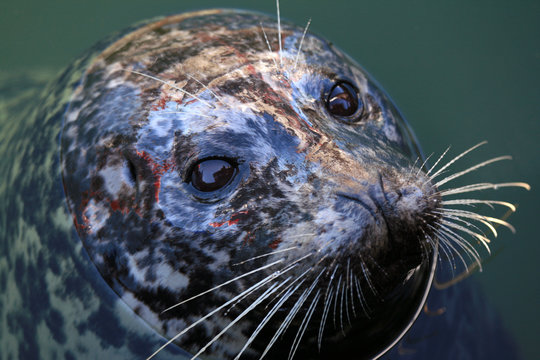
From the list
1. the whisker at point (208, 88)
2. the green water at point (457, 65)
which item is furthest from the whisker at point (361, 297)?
the green water at point (457, 65)

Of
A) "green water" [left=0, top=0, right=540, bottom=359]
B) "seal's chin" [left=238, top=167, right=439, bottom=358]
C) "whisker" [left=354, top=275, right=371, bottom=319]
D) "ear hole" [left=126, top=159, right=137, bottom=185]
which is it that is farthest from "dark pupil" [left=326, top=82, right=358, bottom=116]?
"green water" [left=0, top=0, right=540, bottom=359]

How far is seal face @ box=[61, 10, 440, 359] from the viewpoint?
1.71m

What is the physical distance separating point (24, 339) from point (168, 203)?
1.06 meters

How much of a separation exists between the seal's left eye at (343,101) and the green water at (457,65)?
1.52 metres

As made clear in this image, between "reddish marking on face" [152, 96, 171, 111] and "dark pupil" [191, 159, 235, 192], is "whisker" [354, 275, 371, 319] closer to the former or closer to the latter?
"dark pupil" [191, 159, 235, 192]

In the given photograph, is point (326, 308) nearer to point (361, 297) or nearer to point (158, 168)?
point (361, 297)

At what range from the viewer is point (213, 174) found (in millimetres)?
1803

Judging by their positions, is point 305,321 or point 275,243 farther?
point 305,321

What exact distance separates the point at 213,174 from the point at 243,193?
0.40ft

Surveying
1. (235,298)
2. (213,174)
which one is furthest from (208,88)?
(235,298)

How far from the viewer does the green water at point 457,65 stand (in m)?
3.18

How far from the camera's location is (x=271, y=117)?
181 centimetres

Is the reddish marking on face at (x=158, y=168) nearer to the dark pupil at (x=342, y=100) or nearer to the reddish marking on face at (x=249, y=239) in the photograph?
the reddish marking on face at (x=249, y=239)

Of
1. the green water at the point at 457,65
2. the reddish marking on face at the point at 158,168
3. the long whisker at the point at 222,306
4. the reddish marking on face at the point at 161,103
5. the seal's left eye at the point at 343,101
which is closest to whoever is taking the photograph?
the long whisker at the point at 222,306
